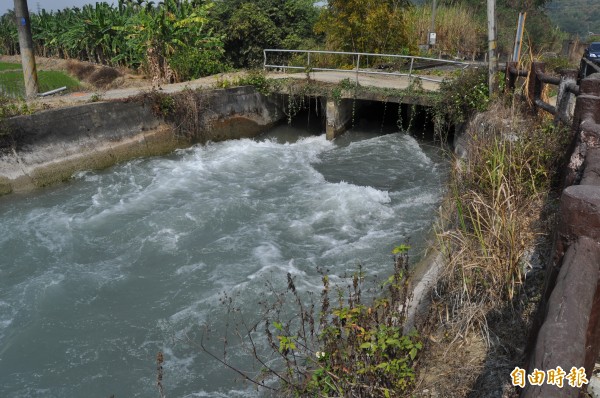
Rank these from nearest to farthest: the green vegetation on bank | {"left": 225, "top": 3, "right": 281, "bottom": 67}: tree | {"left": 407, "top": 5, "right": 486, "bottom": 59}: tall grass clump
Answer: the green vegetation on bank, {"left": 225, "top": 3, "right": 281, "bottom": 67}: tree, {"left": 407, "top": 5, "right": 486, "bottom": 59}: tall grass clump

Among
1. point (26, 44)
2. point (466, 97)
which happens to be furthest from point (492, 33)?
point (26, 44)

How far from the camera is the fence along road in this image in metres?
16.0

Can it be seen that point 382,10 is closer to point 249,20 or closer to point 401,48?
point 401,48

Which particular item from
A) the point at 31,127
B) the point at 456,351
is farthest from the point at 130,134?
the point at 456,351

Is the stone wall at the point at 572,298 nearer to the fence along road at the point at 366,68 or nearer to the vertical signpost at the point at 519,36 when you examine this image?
the vertical signpost at the point at 519,36

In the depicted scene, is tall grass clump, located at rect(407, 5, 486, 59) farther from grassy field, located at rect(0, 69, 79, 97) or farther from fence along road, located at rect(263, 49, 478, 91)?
grassy field, located at rect(0, 69, 79, 97)

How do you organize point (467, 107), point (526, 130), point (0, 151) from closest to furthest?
point (526, 130) < point (0, 151) < point (467, 107)

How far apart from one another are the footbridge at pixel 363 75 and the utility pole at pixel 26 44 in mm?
6650

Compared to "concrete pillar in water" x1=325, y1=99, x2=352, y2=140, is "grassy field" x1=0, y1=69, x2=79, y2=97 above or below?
above

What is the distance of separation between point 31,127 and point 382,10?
13120mm

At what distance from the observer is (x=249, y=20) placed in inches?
832

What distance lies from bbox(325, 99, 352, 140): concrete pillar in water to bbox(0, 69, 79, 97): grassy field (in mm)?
8581

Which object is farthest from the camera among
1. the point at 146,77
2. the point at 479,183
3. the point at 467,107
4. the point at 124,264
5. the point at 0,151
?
the point at 146,77

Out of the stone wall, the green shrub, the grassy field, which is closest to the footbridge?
the green shrub
